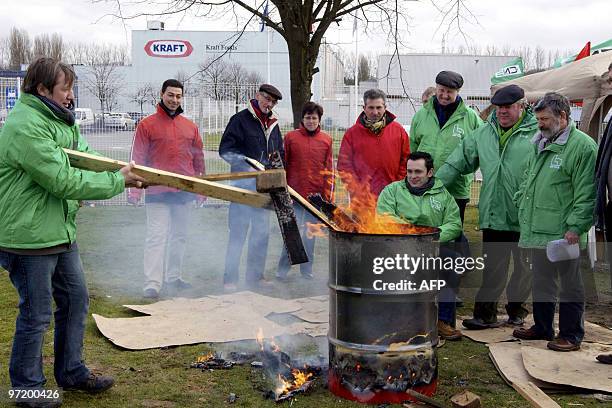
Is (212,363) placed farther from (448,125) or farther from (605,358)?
(448,125)

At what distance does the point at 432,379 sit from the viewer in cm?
447

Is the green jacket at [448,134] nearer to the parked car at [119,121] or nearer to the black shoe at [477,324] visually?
the black shoe at [477,324]

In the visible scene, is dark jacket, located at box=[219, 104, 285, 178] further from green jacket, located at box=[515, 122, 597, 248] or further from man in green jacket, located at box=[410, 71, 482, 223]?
green jacket, located at box=[515, 122, 597, 248]

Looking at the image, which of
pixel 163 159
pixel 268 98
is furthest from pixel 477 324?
pixel 163 159

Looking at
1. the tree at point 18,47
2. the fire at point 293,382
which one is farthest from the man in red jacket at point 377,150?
the tree at point 18,47

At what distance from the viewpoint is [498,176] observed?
5824mm

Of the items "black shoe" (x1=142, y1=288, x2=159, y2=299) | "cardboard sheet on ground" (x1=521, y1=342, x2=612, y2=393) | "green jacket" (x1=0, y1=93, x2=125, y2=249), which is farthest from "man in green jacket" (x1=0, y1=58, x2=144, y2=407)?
"cardboard sheet on ground" (x1=521, y1=342, x2=612, y2=393)

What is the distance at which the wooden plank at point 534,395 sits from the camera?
426cm

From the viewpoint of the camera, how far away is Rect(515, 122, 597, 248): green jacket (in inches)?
201

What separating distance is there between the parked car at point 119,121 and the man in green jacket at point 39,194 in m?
10.3

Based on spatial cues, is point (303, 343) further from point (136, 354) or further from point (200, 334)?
point (136, 354)

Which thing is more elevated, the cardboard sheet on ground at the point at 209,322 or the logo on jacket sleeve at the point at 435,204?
the logo on jacket sleeve at the point at 435,204

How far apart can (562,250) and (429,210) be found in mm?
1027

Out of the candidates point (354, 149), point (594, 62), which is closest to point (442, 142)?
point (354, 149)
